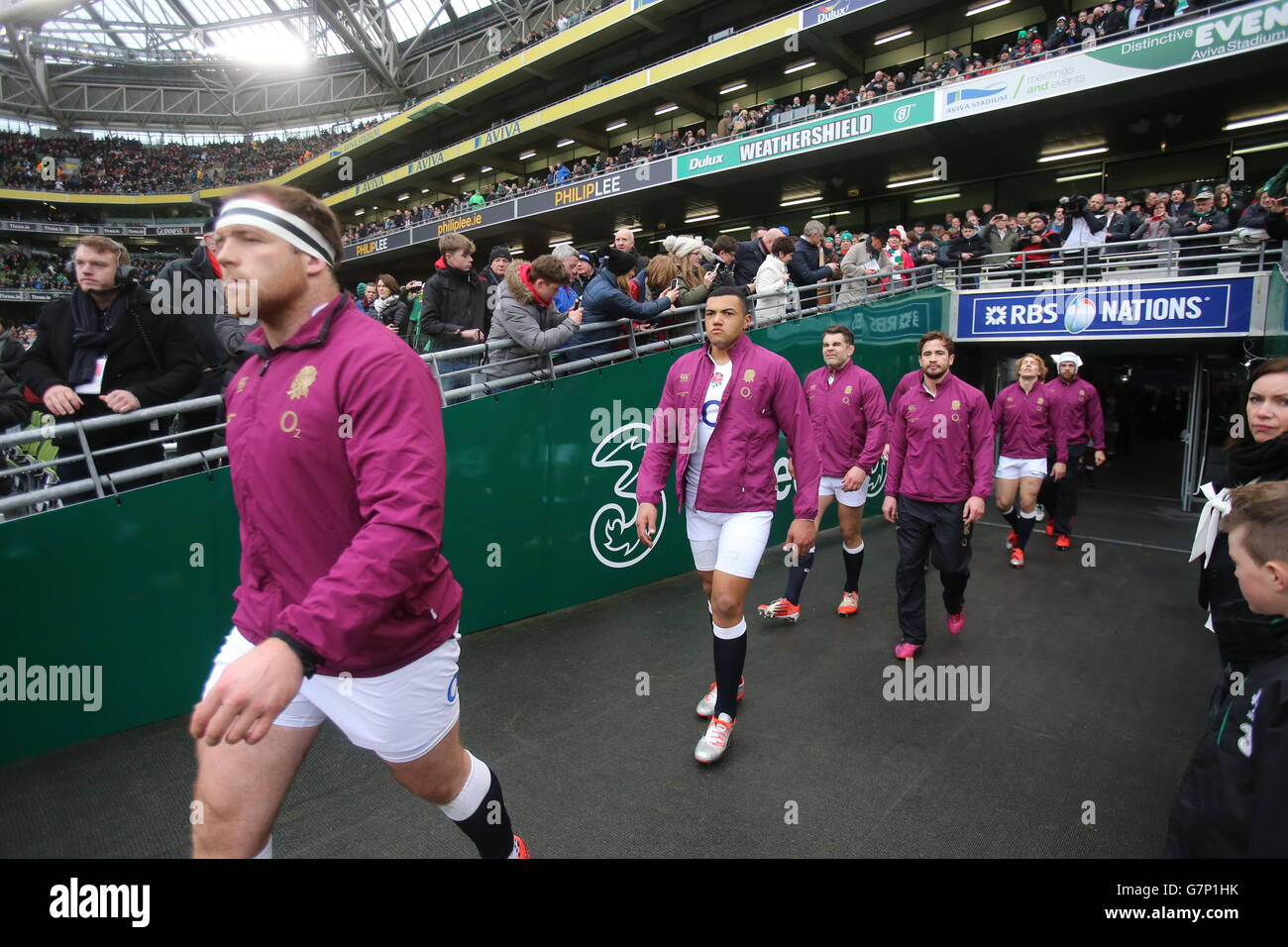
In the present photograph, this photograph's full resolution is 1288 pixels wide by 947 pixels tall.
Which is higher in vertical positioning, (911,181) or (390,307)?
(911,181)

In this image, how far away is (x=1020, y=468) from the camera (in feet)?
24.0

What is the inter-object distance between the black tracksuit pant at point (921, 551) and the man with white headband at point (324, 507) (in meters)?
3.68

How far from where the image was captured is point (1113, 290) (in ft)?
32.7

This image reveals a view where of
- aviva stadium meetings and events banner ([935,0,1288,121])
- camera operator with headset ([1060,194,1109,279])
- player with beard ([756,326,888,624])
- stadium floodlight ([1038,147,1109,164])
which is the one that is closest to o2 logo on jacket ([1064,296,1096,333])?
camera operator with headset ([1060,194,1109,279])

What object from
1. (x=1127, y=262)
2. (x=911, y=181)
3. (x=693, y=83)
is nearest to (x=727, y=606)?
(x=1127, y=262)

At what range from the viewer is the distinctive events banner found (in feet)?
52.2

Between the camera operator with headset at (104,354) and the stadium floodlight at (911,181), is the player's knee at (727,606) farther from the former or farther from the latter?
the stadium floodlight at (911,181)

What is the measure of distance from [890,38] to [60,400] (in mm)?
23263

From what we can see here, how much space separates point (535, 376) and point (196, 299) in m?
2.26

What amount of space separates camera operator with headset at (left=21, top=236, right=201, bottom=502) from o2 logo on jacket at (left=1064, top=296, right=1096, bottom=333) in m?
11.1

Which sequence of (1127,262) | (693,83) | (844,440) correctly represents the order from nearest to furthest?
(844,440), (1127,262), (693,83)

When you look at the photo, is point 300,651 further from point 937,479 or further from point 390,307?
point 390,307

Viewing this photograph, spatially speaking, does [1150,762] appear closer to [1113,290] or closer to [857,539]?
[857,539]
